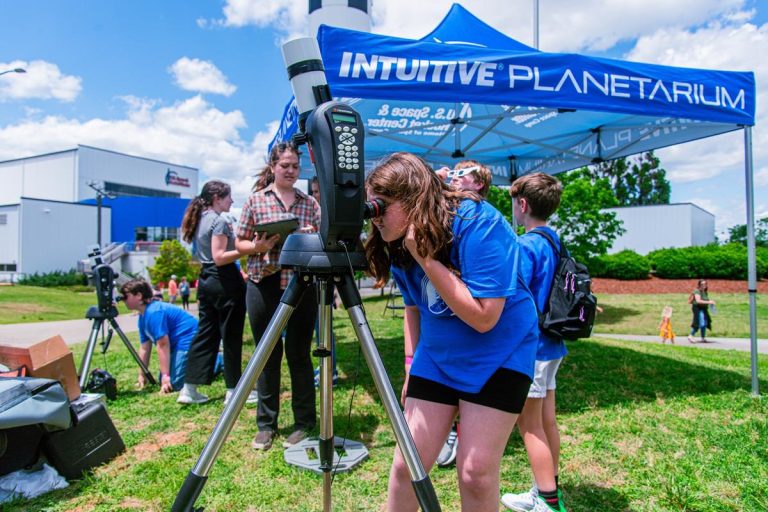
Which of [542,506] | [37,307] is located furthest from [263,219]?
[37,307]

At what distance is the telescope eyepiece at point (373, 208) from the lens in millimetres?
1411

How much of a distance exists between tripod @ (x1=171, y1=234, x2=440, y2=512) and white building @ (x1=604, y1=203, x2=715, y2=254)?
33542 mm

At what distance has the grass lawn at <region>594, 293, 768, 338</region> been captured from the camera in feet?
45.7

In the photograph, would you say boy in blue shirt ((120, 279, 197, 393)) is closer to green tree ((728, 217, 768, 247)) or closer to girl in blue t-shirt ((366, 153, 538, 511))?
girl in blue t-shirt ((366, 153, 538, 511))

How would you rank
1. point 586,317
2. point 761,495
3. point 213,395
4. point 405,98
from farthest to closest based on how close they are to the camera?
point 213,395, point 405,98, point 761,495, point 586,317

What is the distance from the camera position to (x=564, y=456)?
294cm

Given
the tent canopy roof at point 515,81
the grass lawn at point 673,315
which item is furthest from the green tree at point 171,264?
the tent canopy roof at point 515,81

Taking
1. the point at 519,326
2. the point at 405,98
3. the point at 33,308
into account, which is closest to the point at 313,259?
the point at 519,326

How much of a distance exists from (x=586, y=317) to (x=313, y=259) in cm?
151

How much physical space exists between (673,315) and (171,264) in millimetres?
25583

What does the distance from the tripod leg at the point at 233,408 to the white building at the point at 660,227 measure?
33615mm

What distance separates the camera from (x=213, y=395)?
426 cm

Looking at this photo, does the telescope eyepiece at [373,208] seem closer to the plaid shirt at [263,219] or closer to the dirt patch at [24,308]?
the plaid shirt at [263,219]

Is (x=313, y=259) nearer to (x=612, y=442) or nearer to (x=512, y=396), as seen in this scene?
(x=512, y=396)
